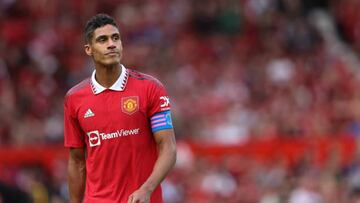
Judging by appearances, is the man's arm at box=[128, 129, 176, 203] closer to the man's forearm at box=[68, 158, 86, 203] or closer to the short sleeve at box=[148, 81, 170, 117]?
the short sleeve at box=[148, 81, 170, 117]

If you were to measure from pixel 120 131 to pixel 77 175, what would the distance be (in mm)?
558

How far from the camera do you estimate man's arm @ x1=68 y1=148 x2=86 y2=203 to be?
8562 mm

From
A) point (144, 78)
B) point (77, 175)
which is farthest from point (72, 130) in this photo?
point (144, 78)

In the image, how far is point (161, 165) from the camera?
8.13m

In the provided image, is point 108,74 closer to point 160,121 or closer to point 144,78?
point 144,78

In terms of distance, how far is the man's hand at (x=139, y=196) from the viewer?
7.95 m

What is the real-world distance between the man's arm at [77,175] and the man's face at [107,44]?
0.78 meters

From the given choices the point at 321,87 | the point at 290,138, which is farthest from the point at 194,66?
the point at 290,138

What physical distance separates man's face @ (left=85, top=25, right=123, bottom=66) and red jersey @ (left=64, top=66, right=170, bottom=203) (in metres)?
0.22

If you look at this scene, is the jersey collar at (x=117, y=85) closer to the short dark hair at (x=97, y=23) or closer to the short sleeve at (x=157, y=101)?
the short sleeve at (x=157, y=101)

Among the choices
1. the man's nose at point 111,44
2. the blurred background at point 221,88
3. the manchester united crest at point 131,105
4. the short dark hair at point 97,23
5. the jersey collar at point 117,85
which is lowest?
the blurred background at point 221,88

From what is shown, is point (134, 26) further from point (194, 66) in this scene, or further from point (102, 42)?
point (102, 42)

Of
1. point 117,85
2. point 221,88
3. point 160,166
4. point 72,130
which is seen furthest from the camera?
point 221,88

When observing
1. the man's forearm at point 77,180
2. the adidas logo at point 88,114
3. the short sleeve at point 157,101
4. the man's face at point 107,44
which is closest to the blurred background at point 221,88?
the man's forearm at point 77,180
